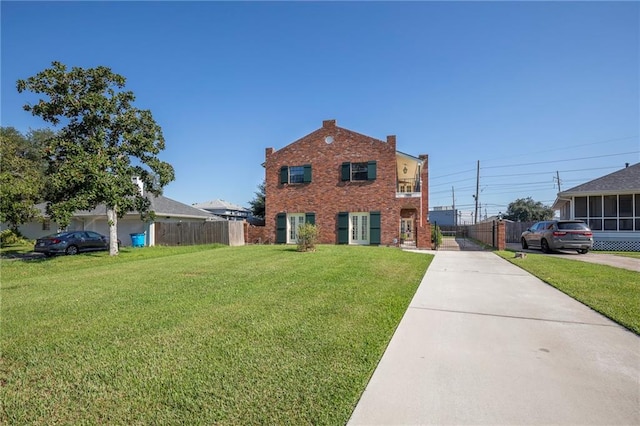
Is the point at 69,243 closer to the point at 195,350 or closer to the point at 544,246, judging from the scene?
the point at 195,350

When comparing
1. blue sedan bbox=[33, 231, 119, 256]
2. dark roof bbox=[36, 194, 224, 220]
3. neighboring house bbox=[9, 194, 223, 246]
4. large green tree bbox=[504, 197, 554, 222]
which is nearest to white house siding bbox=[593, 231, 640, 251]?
dark roof bbox=[36, 194, 224, 220]

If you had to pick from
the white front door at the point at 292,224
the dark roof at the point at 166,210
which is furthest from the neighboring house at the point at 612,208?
the dark roof at the point at 166,210

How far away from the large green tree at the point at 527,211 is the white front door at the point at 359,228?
4607cm

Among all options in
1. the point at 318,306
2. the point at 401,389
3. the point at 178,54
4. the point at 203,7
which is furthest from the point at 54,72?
the point at 401,389

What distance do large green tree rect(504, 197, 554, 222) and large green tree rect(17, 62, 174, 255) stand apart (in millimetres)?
57168

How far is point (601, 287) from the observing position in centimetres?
676

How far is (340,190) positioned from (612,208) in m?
15.1

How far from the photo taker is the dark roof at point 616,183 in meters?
17.3

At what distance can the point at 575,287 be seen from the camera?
6.82 m

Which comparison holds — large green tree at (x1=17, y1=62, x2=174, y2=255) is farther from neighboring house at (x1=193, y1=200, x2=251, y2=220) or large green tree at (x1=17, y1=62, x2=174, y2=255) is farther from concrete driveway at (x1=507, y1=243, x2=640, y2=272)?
neighboring house at (x1=193, y1=200, x2=251, y2=220)

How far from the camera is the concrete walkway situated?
8.12ft

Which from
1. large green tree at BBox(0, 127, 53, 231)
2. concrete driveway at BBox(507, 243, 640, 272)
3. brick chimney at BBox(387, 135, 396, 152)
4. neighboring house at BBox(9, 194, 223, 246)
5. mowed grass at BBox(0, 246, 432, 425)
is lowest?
concrete driveway at BBox(507, 243, 640, 272)

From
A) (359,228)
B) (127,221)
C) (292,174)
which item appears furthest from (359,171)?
(127,221)

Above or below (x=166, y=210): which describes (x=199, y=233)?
below
